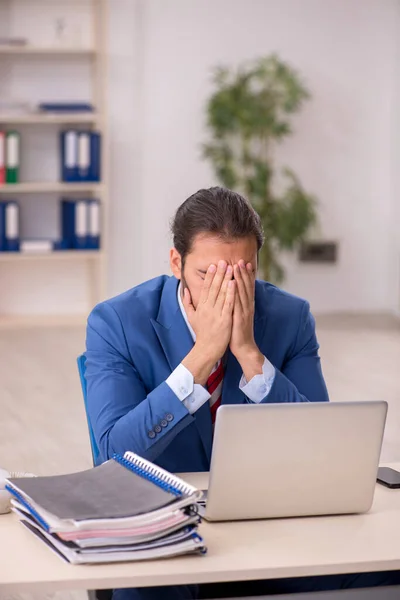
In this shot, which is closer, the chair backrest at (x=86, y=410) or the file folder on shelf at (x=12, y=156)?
the chair backrest at (x=86, y=410)

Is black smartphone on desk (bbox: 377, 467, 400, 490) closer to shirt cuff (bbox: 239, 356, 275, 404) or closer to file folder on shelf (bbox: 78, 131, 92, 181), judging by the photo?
shirt cuff (bbox: 239, 356, 275, 404)

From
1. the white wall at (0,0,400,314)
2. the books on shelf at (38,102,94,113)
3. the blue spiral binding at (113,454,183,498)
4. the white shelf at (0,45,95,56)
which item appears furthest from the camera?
the white wall at (0,0,400,314)

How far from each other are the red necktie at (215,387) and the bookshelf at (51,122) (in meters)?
4.63

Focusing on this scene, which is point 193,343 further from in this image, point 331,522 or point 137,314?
point 331,522

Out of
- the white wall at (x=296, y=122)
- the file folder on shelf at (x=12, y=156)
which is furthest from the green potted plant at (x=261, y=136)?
the file folder on shelf at (x=12, y=156)

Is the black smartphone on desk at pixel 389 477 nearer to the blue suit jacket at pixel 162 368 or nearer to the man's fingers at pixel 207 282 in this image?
the blue suit jacket at pixel 162 368

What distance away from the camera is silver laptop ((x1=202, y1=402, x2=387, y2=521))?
5.10 feet

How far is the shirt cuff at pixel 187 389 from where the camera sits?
1.96 meters

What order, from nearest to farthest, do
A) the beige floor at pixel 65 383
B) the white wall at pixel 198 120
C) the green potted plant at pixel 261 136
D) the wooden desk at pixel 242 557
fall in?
the wooden desk at pixel 242 557 → the beige floor at pixel 65 383 → the green potted plant at pixel 261 136 → the white wall at pixel 198 120

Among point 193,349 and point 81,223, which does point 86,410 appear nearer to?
point 193,349

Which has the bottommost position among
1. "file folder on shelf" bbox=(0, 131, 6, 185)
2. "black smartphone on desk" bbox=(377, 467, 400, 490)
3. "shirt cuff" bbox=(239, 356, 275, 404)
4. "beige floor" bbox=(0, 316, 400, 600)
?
"beige floor" bbox=(0, 316, 400, 600)

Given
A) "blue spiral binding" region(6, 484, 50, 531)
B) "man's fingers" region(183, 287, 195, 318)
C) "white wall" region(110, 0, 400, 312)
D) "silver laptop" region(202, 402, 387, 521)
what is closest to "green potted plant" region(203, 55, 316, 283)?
"white wall" region(110, 0, 400, 312)

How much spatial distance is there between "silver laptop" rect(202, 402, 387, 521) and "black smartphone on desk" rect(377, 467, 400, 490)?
0.19m

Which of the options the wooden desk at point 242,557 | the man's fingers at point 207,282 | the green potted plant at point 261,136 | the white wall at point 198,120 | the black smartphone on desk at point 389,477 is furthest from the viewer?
the white wall at point 198,120
